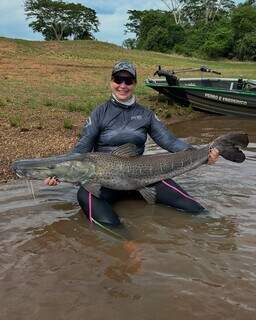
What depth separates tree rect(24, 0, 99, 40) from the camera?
54969mm

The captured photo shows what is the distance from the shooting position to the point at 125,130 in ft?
20.3

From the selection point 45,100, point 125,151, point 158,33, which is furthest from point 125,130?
point 158,33

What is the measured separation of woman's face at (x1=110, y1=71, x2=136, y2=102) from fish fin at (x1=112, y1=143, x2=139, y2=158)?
0.59 metres

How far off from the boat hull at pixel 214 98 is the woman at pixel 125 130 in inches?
322

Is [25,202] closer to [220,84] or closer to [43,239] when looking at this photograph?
[43,239]

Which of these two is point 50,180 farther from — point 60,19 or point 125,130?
point 60,19

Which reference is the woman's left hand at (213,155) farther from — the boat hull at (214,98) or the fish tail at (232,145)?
the boat hull at (214,98)

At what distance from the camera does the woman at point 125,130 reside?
6.00m

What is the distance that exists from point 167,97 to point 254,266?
11.1m

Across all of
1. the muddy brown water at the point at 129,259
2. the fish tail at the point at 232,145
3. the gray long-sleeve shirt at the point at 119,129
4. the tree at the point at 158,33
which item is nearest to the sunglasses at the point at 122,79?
the gray long-sleeve shirt at the point at 119,129

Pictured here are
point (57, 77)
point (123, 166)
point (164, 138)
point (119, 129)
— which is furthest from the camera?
point (57, 77)

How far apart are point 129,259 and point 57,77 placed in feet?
53.3

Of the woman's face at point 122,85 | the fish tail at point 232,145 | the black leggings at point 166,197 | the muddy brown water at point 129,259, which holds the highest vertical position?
the woman's face at point 122,85

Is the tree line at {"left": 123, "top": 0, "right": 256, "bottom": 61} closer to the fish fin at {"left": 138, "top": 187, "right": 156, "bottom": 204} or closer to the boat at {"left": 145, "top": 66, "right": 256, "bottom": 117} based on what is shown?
the boat at {"left": 145, "top": 66, "right": 256, "bottom": 117}
